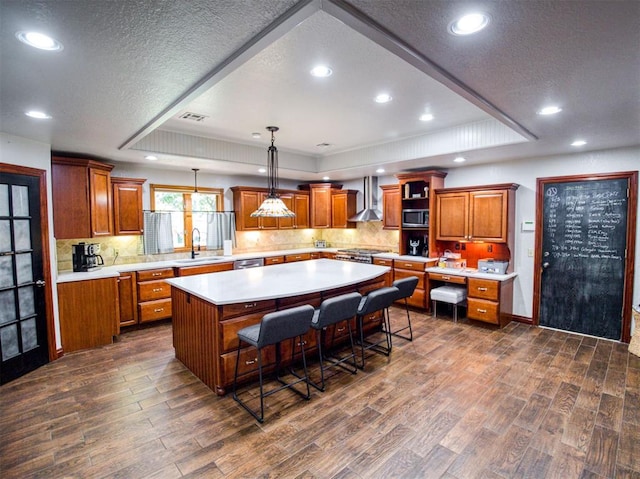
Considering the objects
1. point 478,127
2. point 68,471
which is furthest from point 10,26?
point 478,127

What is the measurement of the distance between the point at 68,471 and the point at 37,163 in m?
3.11

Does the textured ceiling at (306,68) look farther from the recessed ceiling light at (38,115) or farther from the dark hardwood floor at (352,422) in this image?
the dark hardwood floor at (352,422)

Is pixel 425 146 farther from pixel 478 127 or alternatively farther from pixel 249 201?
pixel 249 201

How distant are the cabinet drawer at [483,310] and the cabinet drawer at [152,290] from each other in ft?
14.5

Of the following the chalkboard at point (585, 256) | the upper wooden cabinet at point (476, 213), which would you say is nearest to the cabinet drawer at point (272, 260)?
the upper wooden cabinet at point (476, 213)

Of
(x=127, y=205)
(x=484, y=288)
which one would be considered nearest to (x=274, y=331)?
(x=484, y=288)

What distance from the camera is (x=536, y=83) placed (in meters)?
A: 2.10

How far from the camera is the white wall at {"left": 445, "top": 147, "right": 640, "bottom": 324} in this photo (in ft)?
13.6

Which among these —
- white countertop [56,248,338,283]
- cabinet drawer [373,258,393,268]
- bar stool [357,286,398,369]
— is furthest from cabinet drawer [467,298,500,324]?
white countertop [56,248,338,283]

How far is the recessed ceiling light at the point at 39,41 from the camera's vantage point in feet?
4.93

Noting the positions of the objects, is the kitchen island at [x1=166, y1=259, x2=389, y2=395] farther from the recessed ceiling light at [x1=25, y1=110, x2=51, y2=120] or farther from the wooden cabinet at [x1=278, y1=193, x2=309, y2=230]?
the wooden cabinet at [x1=278, y1=193, x2=309, y2=230]

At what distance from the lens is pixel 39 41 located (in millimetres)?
1562

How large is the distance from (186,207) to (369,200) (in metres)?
3.49

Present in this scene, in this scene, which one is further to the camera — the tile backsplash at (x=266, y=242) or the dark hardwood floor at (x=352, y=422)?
the tile backsplash at (x=266, y=242)
